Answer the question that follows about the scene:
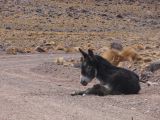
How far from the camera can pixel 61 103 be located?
13.5 meters

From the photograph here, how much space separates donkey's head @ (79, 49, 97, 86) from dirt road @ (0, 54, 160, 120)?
0.58 metres

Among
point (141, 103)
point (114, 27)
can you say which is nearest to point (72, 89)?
point (141, 103)

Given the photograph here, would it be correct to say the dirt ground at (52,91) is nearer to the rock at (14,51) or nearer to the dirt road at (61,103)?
the dirt road at (61,103)

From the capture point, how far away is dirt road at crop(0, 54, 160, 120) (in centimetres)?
1205

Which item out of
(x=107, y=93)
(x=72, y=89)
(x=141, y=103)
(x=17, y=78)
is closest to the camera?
(x=141, y=103)

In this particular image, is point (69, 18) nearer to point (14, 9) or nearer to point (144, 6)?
point (14, 9)

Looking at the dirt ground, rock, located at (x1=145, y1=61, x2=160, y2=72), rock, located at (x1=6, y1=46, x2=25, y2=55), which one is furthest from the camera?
rock, located at (x1=6, y1=46, x2=25, y2=55)

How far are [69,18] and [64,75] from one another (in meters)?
42.7

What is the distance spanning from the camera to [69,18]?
62844mm

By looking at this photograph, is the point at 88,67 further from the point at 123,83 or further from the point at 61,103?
the point at 61,103

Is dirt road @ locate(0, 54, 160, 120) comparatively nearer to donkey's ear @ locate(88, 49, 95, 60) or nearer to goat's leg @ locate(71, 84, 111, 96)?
goat's leg @ locate(71, 84, 111, 96)

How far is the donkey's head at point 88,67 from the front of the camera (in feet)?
49.9

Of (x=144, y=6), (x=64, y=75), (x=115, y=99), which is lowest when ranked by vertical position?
(x=144, y=6)

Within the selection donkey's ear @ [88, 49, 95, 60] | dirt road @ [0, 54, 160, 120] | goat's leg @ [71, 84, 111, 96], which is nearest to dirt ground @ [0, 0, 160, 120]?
dirt road @ [0, 54, 160, 120]
